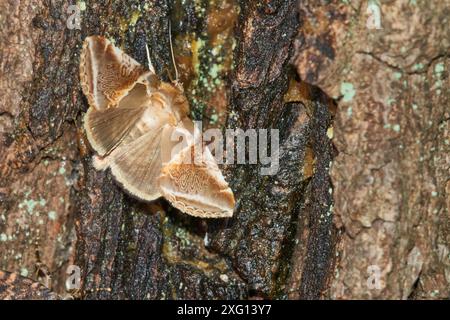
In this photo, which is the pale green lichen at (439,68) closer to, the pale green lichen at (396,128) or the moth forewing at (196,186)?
the pale green lichen at (396,128)

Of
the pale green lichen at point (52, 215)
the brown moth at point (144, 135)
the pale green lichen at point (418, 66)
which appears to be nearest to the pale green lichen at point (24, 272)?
the pale green lichen at point (52, 215)

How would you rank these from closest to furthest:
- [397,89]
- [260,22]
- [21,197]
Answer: [397,89], [260,22], [21,197]

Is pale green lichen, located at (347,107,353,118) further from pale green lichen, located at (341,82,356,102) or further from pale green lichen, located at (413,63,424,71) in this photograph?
pale green lichen, located at (413,63,424,71)

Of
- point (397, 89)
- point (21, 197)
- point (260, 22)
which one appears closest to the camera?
point (397, 89)

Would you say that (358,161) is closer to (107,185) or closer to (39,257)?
(107,185)
